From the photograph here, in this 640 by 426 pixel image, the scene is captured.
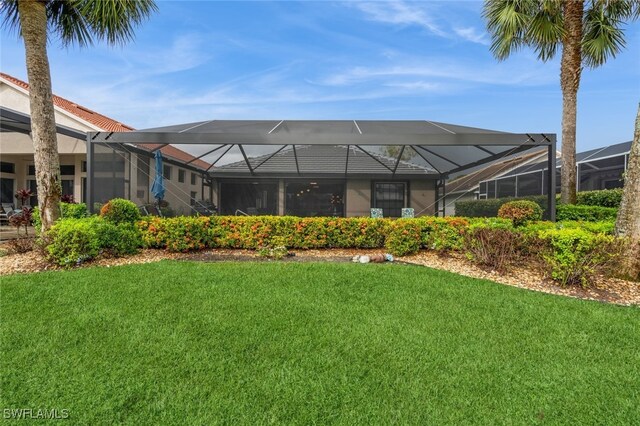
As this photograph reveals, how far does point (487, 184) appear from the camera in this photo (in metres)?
22.8

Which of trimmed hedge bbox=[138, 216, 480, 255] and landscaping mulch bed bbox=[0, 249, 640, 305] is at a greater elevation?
trimmed hedge bbox=[138, 216, 480, 255]

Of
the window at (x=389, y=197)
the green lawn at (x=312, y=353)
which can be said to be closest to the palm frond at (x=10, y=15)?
the green lawn at (x=312, y=353)

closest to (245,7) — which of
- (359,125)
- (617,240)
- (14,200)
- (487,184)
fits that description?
(359,125)

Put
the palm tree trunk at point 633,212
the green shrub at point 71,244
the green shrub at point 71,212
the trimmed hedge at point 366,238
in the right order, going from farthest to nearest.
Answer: the green shrub at point 71,212 < the green shrub at point 71,244 < the palm tree trunk at point 633,212 < the trimmed hedge at point 366,238

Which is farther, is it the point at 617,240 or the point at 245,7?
the point at 245,7

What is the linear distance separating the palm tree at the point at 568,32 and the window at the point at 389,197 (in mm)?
7226

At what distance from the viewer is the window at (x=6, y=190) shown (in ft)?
50.6

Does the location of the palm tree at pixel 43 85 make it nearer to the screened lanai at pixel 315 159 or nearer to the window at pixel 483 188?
the screened lanai at pixel 315 159

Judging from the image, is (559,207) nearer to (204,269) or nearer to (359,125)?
(359,125)

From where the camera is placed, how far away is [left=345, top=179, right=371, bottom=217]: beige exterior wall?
16.6 m

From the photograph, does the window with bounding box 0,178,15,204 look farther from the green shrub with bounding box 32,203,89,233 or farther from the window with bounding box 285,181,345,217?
the window with bounding box 285,181,345,217

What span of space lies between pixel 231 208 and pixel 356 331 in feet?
48.6
